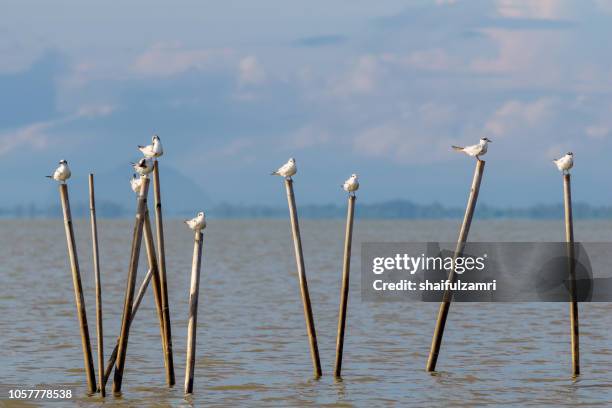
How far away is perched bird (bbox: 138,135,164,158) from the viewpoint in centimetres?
2095

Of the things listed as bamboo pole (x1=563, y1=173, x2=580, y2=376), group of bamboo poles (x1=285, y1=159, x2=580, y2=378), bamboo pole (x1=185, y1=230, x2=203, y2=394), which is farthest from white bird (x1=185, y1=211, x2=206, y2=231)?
bamboo pole (x1=563, y1=173, x2=580, y2=376)

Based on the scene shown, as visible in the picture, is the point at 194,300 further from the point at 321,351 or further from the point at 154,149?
the point at 321,351

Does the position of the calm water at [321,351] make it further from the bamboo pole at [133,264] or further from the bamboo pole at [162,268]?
the bamboo pole at [133,264]

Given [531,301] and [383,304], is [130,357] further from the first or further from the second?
[531,301]

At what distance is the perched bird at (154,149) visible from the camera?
2095 cm

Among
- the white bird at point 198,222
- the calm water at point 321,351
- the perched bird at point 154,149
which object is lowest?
the calm water at point 321,351

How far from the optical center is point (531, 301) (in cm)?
4434

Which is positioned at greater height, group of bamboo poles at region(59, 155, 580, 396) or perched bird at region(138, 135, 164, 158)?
perched bird at region(138, 135, 164, 158)

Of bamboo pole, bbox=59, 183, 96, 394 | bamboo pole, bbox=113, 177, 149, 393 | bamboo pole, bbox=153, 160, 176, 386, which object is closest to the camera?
bamboo pole, bbox=113, 177, 149, 393

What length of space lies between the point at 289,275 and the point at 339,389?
127 feet

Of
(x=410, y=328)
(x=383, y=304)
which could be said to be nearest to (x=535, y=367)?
(x=410, y=328)

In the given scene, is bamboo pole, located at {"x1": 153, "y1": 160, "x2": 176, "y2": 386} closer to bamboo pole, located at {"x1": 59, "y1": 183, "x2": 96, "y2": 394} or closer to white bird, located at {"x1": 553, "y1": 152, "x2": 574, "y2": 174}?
bamboo pole, located at {"x1": 59, "y1": 183, "x2": 96, "y2": 394}

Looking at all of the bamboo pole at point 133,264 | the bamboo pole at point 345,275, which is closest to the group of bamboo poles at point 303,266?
the bamboo pole at point 345,275

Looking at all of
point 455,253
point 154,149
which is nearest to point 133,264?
point 154,149
